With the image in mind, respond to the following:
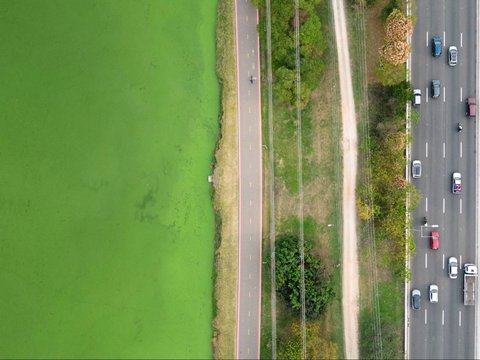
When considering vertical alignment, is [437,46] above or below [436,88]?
above

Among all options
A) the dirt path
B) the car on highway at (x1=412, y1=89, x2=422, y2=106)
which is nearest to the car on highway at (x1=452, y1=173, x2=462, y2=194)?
the car on highway at (x1=412, y1=89, x2=422, y2=106)

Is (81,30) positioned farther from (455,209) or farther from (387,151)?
(455,209)

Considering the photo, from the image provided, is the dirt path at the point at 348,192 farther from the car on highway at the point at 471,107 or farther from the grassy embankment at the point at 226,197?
the car on highway at the point at 471,107

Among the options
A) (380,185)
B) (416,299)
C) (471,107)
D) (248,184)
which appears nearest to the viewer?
(380,185)

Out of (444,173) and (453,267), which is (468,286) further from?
(444,173)

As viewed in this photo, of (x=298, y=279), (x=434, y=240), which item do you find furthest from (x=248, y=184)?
(x=434, y=240)

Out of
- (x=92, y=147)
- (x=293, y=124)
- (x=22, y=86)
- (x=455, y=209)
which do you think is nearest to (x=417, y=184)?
(x=455, y=209)

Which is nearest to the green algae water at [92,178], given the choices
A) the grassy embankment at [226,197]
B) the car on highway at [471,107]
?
the grassy embankment at [226,197]
